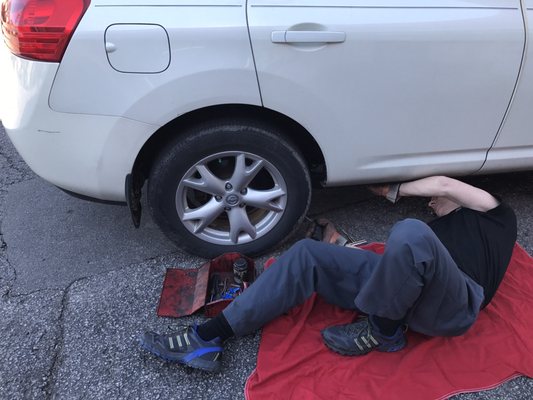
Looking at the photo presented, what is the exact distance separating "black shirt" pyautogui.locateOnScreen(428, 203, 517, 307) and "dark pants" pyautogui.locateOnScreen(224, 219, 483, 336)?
0.33ft

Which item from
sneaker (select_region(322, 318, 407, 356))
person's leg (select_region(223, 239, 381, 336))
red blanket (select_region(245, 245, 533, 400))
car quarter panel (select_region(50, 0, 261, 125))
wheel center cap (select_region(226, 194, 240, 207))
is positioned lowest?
red blanket (select_region(245, 245, 533, 400))

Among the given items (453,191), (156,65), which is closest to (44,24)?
(156,65)

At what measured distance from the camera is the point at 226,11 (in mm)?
2096

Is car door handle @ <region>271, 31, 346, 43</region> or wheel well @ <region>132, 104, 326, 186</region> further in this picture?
wheel well @ <region>132, 104, 326, 186</region>

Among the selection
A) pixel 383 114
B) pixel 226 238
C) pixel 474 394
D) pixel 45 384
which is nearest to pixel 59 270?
pixel 45 384

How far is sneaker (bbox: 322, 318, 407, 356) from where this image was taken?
214cm

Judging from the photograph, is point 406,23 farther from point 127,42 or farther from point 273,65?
point 127,42

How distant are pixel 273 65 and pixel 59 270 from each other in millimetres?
1564

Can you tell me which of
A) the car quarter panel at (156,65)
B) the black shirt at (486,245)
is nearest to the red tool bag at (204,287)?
the car quarter panel at (156,65)

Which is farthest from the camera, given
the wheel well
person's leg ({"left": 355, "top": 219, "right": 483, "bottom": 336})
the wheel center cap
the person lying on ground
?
the wheel center cap

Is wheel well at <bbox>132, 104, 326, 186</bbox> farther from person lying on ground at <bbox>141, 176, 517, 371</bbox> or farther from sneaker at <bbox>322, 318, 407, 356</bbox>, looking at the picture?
sneaker at <bbox>322, 318, 407, 356</bbox>

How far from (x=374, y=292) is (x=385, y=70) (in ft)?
3.29

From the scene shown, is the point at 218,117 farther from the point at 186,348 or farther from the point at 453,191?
the point at 453,191

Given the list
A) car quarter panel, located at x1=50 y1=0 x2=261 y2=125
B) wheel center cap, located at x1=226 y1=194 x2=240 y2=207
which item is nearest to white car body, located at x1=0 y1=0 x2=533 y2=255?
car quarter panel, located at x1=50 y1=0 x2=261 y2=125
